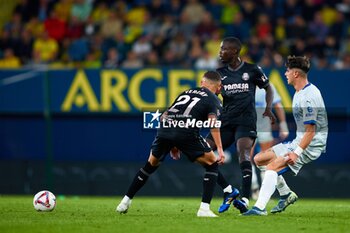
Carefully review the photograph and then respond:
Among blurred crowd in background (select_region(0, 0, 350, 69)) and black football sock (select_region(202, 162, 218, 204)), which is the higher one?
blurred crowd in background (select_region(0, 0, 350, 69))

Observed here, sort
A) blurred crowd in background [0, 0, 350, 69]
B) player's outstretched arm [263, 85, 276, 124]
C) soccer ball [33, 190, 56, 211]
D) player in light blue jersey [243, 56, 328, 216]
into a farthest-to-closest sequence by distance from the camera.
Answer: blurred crowd in background [0, 0, 350, 69] < player's outstretched arm [263, 85, 276, 124] < soccer ball [33, 190, 56, 211] < player in light blue jersey [243, 56, 328, 216]

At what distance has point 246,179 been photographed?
11.3 m

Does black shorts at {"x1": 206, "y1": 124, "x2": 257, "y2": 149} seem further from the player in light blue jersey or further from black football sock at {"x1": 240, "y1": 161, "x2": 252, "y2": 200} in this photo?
the player in light blue jersey

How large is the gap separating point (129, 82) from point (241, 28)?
11.5 ft

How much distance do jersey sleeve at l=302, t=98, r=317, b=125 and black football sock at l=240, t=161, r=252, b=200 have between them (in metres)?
1.62

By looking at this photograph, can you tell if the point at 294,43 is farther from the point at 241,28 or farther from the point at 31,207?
the point at 31,207

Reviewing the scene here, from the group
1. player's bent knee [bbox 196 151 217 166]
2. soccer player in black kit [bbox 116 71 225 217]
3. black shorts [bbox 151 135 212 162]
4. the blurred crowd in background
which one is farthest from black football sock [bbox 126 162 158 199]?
the blurred crowd in background

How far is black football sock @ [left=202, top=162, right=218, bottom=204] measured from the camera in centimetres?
999

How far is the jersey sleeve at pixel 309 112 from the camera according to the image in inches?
396

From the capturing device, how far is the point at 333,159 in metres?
18.0

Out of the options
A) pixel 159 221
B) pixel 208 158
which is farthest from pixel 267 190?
pixel 159 221

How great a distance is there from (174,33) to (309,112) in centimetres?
1035

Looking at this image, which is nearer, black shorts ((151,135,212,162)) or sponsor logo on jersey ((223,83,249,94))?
black shorts ((151,135,212,162))

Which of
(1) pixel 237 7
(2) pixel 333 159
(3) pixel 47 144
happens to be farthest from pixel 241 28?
(3) pixel 47 144
